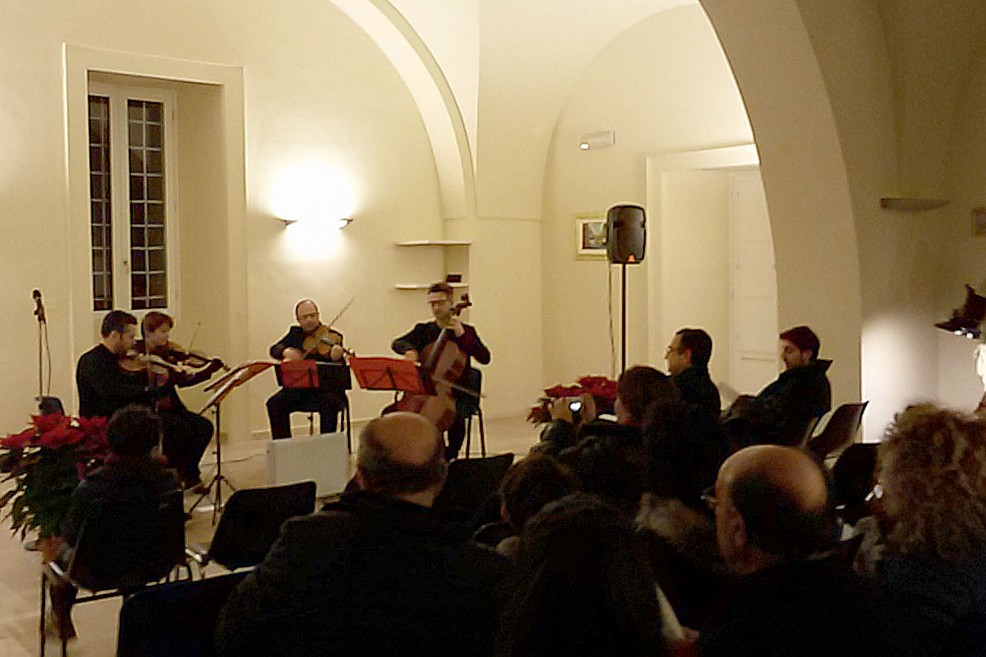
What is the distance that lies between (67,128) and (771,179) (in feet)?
16.6

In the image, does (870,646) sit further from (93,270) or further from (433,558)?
(93,270)

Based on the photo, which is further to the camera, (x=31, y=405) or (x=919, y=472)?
(x=31, y=405)

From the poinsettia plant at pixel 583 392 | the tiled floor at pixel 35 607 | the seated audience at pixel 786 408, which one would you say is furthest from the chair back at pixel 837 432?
the tiled floor at pixel 35 607

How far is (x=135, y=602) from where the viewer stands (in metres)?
2.37

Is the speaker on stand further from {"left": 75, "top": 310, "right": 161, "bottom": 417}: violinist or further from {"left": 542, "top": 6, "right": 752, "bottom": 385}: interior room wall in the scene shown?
{"left": 75, "top": 310, "right": 161, "bottom": 417}: violinist

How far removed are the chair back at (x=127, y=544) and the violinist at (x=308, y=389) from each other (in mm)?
3601

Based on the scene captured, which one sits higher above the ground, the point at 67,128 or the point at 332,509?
the point at 67,128

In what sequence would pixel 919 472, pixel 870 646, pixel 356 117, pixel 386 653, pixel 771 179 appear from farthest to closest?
1. pixel 356 117
2. pixel 771 179
3. pixel 919 472
4. pixel 386 653
5. pixel 870 646

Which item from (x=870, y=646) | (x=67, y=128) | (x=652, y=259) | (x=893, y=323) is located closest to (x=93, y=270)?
(x=67, y=128)

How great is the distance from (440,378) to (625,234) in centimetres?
204

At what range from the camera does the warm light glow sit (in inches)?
360

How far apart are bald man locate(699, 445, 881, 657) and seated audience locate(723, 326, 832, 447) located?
9.53 feet

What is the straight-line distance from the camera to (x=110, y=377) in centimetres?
612

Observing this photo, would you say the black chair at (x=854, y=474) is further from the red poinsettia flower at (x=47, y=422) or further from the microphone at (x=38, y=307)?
the microphone at (x=38, y=307)
